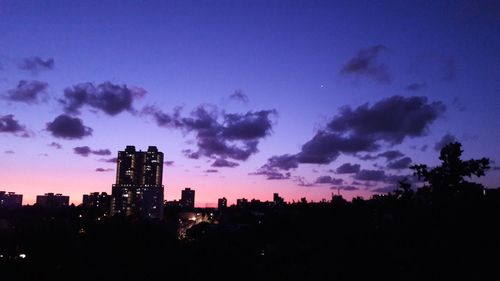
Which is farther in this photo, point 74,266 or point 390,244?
point 74,266

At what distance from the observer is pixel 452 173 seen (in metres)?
10.0

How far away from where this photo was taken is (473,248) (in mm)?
8594

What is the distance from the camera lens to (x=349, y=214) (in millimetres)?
13617

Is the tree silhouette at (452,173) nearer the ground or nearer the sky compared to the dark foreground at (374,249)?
nearer the sky

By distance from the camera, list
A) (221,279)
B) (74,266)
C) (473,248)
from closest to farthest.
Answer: (473,248), (221,279), (74,266)

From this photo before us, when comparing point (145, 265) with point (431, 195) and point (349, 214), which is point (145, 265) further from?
point (431, 195)

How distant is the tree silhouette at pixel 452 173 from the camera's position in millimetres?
9805

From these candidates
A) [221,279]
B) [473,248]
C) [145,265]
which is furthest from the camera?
[145,265]

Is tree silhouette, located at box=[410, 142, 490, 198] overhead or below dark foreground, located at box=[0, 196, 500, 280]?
overhead

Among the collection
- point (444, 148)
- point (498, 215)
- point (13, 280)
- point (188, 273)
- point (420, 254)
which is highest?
point (444, 148)

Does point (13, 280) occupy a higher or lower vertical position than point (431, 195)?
lower

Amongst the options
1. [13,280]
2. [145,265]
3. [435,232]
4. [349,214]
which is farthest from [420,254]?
[13,280]

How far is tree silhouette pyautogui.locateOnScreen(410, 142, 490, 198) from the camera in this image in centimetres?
980

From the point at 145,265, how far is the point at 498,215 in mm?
27372
